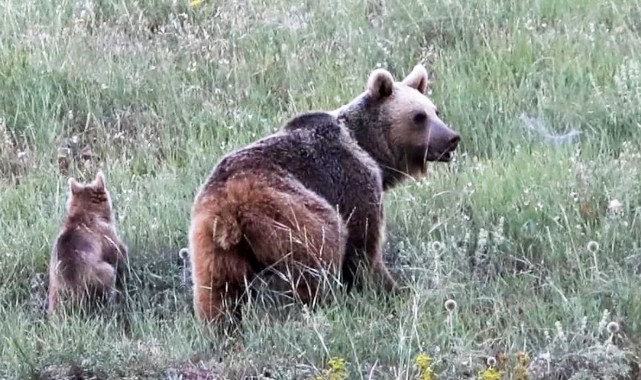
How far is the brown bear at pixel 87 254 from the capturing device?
627 centimetres

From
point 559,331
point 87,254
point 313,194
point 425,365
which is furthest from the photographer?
point 87,254

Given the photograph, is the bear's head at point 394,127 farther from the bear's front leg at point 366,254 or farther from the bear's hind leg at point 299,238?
the bear's hind leg at point 299,238

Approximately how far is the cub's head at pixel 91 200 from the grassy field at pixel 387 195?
10.4 inches

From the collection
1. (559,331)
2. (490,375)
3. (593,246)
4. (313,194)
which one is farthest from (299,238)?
(593,246)

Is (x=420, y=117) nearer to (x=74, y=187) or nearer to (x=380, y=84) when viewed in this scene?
(x=380, y=84)

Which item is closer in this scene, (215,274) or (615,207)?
(215,274)

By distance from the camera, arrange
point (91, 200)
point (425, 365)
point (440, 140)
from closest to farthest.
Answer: point (425, 365) → point (440, 140) → point (91, 200)

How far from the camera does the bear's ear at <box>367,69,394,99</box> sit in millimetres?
6680

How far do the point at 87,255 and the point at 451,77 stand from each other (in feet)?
11.9

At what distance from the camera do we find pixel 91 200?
7078mm

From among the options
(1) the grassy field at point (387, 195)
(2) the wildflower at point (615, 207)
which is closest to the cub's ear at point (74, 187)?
(1) the grassy field at point (387, 195)

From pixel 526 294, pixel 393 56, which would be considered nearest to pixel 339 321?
pixel 526 294

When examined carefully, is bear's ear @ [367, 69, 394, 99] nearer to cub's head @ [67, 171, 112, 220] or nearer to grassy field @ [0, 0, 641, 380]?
grassy field @ [0, 0, 641, 380]

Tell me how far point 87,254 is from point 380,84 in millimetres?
1852
